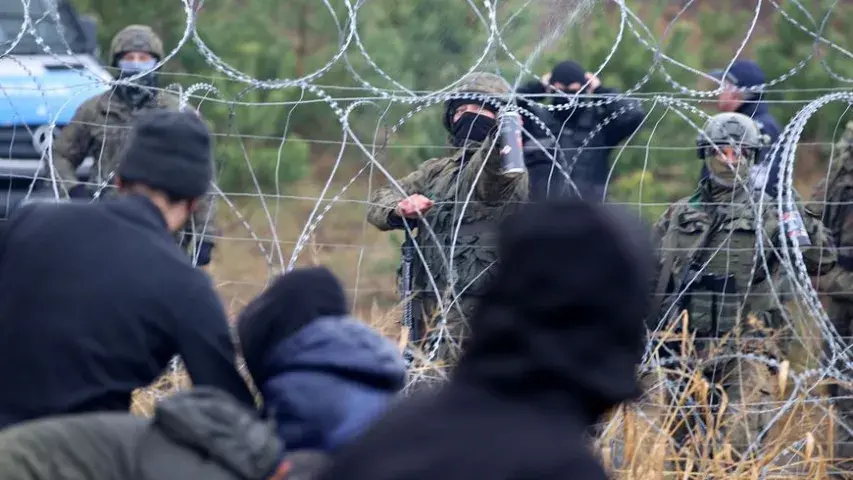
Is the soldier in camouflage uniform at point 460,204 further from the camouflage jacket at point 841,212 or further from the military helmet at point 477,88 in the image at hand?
the camouflage jacket at point 841,212

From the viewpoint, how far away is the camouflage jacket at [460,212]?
5121 millimetres

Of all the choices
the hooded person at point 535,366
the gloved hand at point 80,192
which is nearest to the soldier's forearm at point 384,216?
the gloved hand at point 80,192

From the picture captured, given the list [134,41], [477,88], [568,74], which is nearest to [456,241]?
[477,88]

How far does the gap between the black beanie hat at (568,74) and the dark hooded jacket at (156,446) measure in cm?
457

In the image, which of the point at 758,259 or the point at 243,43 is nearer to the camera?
the point at 758,259

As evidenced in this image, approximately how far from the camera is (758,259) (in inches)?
200

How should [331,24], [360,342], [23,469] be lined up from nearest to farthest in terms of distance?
[23,469], [360,342], [331,24]

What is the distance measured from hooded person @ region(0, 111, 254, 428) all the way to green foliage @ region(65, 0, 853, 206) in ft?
14.6

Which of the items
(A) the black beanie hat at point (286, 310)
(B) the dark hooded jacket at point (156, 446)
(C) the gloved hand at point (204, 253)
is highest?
(A) the black beanie hat at point (286, 310)

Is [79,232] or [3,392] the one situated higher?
[79,232]

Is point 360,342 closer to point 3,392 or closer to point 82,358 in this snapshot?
point 82,358

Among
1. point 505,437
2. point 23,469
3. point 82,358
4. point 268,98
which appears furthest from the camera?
point 268,98

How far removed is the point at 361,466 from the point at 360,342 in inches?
28.9

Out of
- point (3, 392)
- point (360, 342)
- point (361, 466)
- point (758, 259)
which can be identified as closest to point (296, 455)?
point (360, 342)
